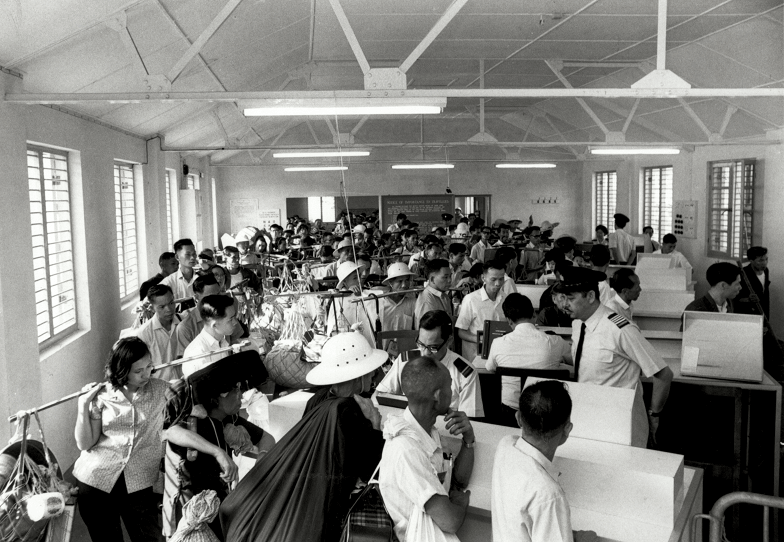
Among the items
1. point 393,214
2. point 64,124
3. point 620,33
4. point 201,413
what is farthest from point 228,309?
point 393,214

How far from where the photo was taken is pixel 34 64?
4820 mm

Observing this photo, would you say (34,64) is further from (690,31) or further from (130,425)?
(690,31)

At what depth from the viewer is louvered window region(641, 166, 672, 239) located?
45.3ft

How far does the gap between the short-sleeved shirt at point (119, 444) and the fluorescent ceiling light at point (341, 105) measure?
2.69 meters

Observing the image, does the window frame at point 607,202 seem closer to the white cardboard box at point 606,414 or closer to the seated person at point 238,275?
the seated person at point 238,275

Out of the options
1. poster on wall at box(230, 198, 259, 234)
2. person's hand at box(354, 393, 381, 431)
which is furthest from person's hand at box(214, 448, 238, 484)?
poster on wall at box(230, 198, 259, 234)

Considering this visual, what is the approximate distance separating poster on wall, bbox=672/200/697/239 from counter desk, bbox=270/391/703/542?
1038cm

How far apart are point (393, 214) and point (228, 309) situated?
579 inches

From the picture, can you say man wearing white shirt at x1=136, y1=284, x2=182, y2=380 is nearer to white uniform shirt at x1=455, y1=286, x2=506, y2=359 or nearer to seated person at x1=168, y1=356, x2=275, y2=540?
seated person at x1=168, y1=356, x2=275, y2=540

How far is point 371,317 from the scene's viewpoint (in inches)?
231

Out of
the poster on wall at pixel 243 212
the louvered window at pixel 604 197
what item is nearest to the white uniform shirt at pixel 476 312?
the louvered window at pixel 604 197

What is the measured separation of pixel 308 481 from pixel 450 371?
158 cm

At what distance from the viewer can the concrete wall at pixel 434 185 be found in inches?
723

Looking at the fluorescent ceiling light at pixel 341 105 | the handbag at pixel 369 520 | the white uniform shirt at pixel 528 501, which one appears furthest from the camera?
the fluorescent ceiling light at pixel 341 105
